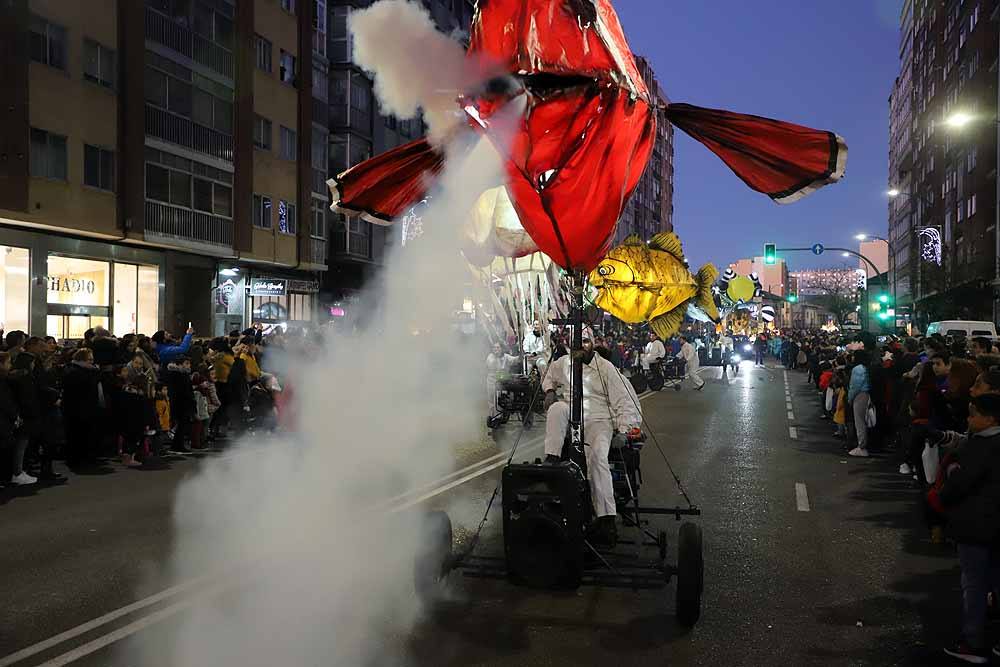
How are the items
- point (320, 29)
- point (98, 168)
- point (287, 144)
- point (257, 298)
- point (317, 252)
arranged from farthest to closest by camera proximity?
point (320, 29) → point (317, 252) → point (287, 144) → point (257, 298) → point (98, 168)

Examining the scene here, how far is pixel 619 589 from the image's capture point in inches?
257

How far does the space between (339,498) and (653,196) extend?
320 ft

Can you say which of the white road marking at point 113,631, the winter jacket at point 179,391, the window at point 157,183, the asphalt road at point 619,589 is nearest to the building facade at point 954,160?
the asphalt road at point 619,589

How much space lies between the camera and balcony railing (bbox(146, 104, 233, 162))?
2464 cm

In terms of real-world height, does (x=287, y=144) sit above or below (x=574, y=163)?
above

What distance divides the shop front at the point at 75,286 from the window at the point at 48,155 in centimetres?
146

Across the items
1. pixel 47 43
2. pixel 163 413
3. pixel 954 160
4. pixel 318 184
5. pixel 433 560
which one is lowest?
pixel 433 560

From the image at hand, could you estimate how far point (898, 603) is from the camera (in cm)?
630

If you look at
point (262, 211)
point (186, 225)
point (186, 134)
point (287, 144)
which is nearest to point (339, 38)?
point (287, 144)

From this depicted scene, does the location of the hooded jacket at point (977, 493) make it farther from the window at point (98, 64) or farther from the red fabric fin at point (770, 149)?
the window at point (98, 64)

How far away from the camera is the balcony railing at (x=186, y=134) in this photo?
2464cm

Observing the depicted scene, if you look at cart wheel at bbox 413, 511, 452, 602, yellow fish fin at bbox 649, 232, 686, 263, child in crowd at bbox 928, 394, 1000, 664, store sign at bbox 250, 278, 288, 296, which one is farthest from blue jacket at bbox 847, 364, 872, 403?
store sign at bbox 250, 278, 288, 296

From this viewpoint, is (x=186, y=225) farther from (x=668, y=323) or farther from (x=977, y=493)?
(x=977, y=493)

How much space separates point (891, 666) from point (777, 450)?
969 cm
